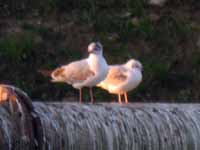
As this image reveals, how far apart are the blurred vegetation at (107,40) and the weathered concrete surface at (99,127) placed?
12.1 ft

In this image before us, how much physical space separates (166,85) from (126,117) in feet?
14.0

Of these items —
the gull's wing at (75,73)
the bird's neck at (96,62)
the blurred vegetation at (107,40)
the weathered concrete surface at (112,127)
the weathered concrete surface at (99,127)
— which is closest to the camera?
the weathered concrete surface at (99,127)

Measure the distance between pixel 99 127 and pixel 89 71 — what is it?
1546mm

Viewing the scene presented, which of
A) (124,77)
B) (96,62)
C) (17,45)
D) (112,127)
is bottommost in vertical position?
(112,127)

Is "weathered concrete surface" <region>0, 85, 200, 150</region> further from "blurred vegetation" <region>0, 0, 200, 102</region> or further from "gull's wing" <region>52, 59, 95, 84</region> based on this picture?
"blurred vegetation" <region>0, 0, 200, 102</region>

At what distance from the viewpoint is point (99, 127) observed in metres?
5.95

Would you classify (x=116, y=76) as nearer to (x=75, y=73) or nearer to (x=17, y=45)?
(x=75, y=73)

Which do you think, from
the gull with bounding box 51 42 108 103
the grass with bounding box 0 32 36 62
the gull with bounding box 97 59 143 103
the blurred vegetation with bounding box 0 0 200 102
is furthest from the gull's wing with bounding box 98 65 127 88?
the grass with bounding box 0 32 36 62

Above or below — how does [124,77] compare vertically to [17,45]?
below

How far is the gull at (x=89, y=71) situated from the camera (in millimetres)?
7340

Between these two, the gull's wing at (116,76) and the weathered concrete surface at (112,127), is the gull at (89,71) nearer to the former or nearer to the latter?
the gull's wing at (116,76)

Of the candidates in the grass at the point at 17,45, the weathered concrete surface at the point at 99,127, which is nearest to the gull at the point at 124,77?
the weathered concrete surface at the point at 99,127

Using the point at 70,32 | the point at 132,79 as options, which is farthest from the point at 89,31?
the point at 132,79

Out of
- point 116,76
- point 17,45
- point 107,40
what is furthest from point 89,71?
point 107,40
